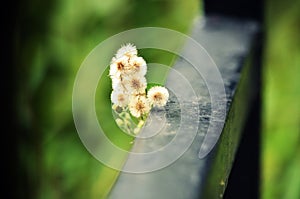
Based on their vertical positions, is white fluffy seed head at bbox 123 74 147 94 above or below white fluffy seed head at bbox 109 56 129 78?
below

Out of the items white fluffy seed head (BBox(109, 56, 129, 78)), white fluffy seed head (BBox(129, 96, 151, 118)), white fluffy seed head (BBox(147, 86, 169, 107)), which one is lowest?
white fluffy seed head (BBox(129, 96, 151, 118))

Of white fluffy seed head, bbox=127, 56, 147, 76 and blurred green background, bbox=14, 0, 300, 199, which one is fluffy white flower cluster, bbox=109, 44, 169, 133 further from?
blurred green background, bbox=14, 0, 300, 199

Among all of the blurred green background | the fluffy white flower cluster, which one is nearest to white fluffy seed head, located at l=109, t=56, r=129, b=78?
the fluffy white flower cluster

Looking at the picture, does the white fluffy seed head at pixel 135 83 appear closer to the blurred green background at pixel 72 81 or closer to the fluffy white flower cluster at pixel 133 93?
the fluffy white flower cluster at pixel 133 93

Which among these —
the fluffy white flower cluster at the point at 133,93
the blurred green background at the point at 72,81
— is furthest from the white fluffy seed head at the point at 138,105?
the blurred green background at the point at 72,81

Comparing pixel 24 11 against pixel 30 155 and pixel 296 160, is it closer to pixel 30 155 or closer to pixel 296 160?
pixel 30 155

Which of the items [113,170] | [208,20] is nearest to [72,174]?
[113,170]

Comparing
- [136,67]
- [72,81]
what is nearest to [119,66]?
[136,67]
